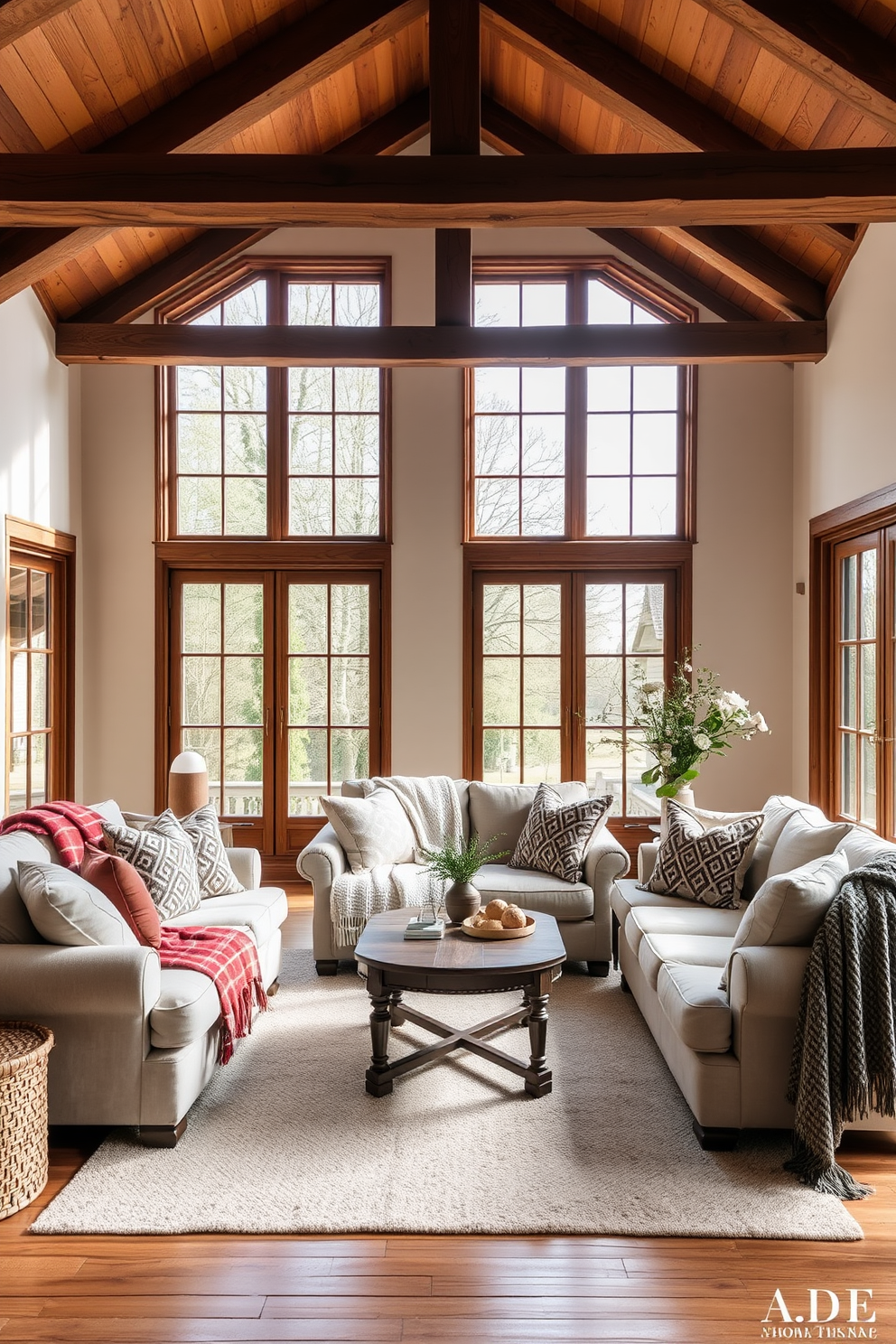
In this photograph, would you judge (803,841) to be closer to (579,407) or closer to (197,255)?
(579,407)

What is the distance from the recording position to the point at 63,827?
3.89m

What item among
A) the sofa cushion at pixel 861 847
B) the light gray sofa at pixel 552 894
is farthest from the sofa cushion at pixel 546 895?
the sofa cushion at pixel 861 847

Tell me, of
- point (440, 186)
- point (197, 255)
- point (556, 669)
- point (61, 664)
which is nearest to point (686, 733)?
point (556, 669)

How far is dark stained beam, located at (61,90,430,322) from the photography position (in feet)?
21.4

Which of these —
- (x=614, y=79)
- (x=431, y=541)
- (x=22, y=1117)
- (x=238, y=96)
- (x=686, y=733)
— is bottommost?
(x=22, y=1117)

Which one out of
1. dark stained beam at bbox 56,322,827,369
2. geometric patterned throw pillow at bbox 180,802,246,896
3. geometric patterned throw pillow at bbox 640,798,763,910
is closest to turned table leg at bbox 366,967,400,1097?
geometric patterned throw pillow at bbox 180,802,246,896

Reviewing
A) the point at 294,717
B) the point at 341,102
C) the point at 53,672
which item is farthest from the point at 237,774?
the point at 341,102

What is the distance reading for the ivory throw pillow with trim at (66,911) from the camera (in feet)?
10.4

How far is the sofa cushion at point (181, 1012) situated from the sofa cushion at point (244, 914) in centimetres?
66

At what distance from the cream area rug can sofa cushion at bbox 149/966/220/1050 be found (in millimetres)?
332

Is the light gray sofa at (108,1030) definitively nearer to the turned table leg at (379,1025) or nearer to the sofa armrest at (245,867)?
the turned table leg at (379,1025)

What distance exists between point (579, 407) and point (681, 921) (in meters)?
4.01

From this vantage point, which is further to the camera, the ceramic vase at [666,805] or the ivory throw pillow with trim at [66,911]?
the ceramic vase at [666,805]

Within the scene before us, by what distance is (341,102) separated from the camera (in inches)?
243
